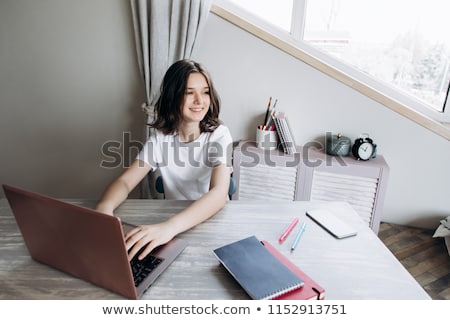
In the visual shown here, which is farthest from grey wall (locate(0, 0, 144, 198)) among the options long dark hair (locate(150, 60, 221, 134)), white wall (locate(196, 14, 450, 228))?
long dark hair (locate(150, 60, 221, 134))

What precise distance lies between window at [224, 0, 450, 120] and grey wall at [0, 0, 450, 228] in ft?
0.74

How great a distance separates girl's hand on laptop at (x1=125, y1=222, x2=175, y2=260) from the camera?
0.82 metres

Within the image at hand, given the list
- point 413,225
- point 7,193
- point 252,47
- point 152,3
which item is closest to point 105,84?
point 152,3

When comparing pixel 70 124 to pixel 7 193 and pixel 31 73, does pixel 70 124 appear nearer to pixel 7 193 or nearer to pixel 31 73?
pixel 31 73

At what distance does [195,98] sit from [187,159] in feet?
0.91

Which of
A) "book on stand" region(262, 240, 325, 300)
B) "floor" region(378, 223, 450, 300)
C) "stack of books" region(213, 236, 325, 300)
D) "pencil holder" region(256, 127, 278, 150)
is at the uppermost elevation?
"stack of books" region(213, 236, 325, 300)

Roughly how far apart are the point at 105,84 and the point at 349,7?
160 centimetres

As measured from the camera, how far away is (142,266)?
0.79 m

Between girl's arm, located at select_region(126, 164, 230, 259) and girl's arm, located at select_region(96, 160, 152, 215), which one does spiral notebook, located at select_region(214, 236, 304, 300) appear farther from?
girl's arm, located at select_region(96, 160, 152, 215)

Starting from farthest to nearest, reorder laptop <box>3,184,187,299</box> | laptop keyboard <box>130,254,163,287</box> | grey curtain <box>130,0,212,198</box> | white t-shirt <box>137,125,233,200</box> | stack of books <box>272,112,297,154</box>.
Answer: stack of books <box>272,112,297,154</box>
grey curtain <box>130,0,212,198</box>
white t-shirt <box>137,125,233,200</box>
laptop keyboard <box>130,254,163,287</box>
laptop <box>3,184,187,299</box>

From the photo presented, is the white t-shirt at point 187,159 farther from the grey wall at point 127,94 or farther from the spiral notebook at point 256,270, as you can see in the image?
the grey wall at point 127,94

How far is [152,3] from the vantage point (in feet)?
6.13

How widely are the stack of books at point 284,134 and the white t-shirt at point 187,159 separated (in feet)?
2.07

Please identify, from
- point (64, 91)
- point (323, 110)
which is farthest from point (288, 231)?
point (64, 91)
